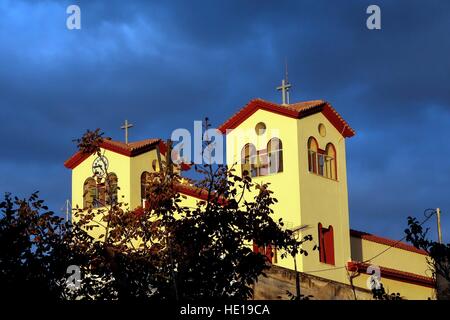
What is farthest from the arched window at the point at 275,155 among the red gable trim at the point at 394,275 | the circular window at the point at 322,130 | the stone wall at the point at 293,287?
the stone wall at the point at 293,287

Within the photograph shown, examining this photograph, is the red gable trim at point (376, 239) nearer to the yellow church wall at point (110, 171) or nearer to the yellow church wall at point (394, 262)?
the yellow church wall at point (394, 262)

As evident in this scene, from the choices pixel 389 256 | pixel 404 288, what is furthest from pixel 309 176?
pixel 389 256

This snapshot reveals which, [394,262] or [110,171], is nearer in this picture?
[110,171]

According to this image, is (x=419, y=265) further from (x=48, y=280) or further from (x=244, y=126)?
(x=48, y=280)

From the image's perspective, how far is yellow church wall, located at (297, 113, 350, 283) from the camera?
35875 mm

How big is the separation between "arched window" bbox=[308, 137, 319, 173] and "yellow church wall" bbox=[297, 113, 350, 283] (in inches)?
7.9

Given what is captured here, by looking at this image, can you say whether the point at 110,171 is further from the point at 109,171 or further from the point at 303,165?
the point at 303,165

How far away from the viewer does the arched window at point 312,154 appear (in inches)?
1448

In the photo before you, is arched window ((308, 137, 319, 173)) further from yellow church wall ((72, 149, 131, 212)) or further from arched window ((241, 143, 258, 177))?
yellow church wall ((72, 149, 131, 212))

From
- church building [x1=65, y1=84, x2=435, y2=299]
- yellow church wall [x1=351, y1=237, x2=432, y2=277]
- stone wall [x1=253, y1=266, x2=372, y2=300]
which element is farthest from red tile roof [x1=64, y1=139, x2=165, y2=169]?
stone wall [x1=253, y1=266, x2=372, y2=300]

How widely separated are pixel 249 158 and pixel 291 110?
260 cm

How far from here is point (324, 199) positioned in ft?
122

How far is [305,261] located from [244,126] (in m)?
5.83
